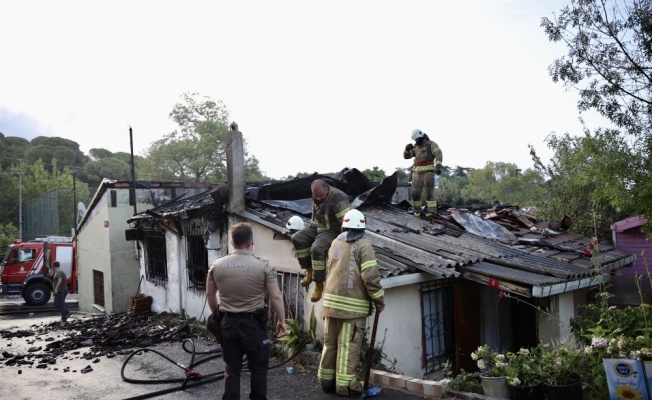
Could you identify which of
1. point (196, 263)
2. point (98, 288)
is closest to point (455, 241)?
point (196, 263)

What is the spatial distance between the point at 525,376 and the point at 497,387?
300 millimetres

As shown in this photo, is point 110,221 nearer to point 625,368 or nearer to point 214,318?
point 214,318

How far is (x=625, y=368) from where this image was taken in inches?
177

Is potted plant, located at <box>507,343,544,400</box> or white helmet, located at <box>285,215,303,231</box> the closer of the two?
potted plant, located at <box>507,343,544,400</box>

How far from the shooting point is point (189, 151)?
41.0 metres

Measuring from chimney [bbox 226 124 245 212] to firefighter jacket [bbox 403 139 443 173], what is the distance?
3884 millimetres

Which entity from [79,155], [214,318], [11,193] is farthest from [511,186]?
[79,155]

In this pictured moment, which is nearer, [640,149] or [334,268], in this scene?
[334,268]

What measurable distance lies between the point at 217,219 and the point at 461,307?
4.99 metres

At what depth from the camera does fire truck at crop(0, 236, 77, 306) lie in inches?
850

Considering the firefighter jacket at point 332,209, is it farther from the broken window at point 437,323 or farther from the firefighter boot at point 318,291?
the broken window at point 437,323

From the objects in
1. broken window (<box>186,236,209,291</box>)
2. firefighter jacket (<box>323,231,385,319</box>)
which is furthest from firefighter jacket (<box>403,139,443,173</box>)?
firefighter jacket (<box>323,231,385,319</box>)

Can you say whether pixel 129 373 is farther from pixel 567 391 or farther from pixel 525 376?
pixel 567 391

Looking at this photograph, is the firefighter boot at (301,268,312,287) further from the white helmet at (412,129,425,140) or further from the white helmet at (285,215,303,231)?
the white helmet at (412,129,425,140)
